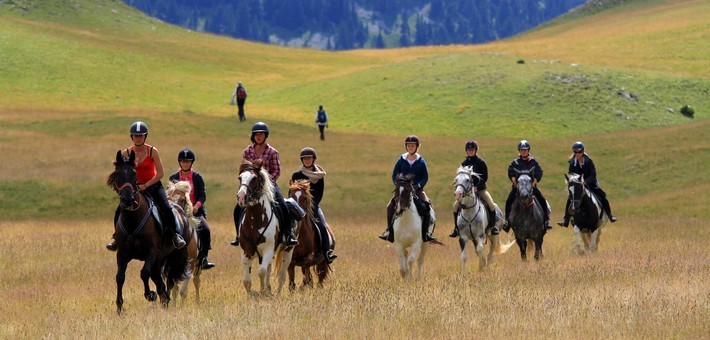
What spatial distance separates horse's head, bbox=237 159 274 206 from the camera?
50.3 feet

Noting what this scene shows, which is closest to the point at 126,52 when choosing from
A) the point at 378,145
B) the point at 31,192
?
the point at 378,145

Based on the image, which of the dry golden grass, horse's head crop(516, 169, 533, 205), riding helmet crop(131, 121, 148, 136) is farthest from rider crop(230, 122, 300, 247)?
horse's head crop(516, 169, 533, 205)

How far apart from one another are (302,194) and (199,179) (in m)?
1.82

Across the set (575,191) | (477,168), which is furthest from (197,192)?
(575,191)

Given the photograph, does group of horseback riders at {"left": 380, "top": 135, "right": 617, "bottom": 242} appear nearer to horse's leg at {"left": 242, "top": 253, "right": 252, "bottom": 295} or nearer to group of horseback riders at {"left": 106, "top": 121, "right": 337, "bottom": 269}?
group of horseback riders at {"left": 106, "top": 121, "right": 337, "bottom": 269}

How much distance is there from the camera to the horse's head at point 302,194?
1697 centimetres

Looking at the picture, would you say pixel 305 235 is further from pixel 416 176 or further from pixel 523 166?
pixel 523 166

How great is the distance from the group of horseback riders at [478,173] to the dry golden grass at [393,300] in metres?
1.04

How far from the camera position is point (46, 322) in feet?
45.3

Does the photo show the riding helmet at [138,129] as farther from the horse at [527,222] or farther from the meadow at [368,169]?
the horse at [527,222]

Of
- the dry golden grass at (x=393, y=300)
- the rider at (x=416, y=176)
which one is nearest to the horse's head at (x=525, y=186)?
the dry golden grass at (x=393, y=300)

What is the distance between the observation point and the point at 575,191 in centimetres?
2317

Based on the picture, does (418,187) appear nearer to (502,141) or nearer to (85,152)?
(85,152)

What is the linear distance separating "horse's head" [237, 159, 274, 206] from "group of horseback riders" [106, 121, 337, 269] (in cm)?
21
